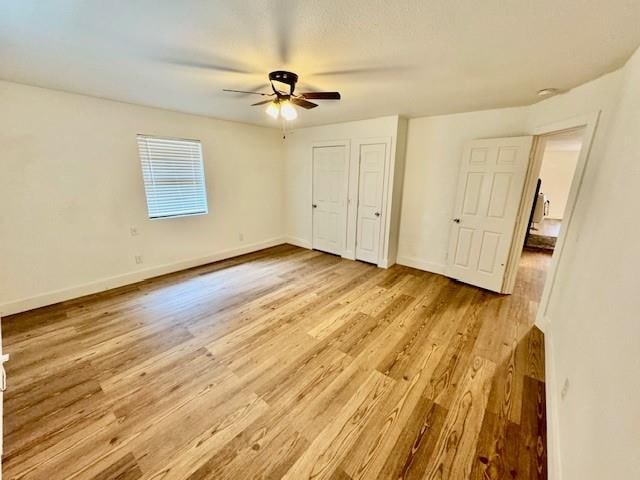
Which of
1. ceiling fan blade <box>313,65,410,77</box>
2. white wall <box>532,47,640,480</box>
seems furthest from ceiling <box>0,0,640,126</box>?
white wall <box>532,47,640,480</box>

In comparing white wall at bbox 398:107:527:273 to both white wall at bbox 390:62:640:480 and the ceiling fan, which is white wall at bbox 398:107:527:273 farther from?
the ceiling fan

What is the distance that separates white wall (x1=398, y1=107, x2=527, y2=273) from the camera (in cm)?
348

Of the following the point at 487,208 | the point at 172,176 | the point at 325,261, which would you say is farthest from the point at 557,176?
the point at 172,176

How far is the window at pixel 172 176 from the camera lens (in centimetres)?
361

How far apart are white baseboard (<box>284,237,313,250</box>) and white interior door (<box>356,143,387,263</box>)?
118 centimetres

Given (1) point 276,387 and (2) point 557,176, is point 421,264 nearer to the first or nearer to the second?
(1) point 276,387

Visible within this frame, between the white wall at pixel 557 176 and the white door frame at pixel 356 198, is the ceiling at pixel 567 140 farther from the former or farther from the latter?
the white door frame at pixel 356 198

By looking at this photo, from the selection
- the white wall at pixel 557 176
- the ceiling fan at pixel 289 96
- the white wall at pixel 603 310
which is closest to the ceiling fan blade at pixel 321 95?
the ceiling fan at pixel 289 96

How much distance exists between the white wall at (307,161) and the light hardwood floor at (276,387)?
2.21m

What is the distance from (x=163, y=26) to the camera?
1548 mm

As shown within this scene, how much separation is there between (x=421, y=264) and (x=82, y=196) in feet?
15.6

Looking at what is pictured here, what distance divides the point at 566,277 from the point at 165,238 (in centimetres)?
486

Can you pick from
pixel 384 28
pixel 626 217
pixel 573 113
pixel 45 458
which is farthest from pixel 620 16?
pixel 45 458

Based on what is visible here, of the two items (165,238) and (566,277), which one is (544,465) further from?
(165,238)
